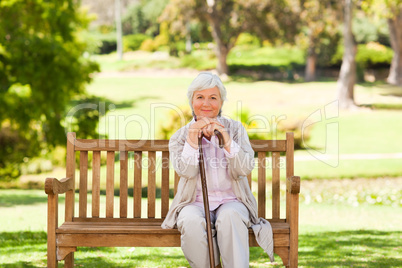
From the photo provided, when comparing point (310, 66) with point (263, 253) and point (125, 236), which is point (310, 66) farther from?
point (125, 236)

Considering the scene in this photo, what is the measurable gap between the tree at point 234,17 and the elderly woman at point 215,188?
27.0 metres

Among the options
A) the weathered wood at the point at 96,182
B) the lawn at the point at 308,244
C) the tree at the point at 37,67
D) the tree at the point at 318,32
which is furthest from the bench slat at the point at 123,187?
the tree at the point at 318,32

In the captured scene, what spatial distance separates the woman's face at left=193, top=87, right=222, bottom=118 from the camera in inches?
142

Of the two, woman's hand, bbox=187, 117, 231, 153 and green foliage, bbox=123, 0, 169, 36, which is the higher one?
green foliage, bbox=123, 0, 169, 36

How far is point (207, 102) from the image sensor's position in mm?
3602

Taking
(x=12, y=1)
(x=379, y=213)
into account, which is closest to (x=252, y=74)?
(x=12, y=1)

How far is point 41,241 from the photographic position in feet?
18.8

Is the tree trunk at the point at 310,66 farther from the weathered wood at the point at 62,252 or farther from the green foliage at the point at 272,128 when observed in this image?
the weathered wood at the point at 62,252

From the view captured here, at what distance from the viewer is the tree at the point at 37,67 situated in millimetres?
12648

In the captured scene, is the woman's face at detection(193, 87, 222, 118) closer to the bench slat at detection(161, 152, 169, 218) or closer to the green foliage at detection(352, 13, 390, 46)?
the bench slat at detection(161, 152, 169, 218)

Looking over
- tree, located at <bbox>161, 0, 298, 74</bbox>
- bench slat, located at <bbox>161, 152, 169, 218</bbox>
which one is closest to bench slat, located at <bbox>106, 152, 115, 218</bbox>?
bench slat, located at <bbox>161, 152, 169, 218</bbox>

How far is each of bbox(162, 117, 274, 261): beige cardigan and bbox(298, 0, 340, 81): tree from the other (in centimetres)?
2401

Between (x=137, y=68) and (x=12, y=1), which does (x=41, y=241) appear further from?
(x=137, y=68)

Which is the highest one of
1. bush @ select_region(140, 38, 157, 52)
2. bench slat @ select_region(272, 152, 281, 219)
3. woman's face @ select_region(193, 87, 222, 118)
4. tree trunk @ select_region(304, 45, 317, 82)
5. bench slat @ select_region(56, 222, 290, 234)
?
bush @ select_region(140, 38, 157, 52)
